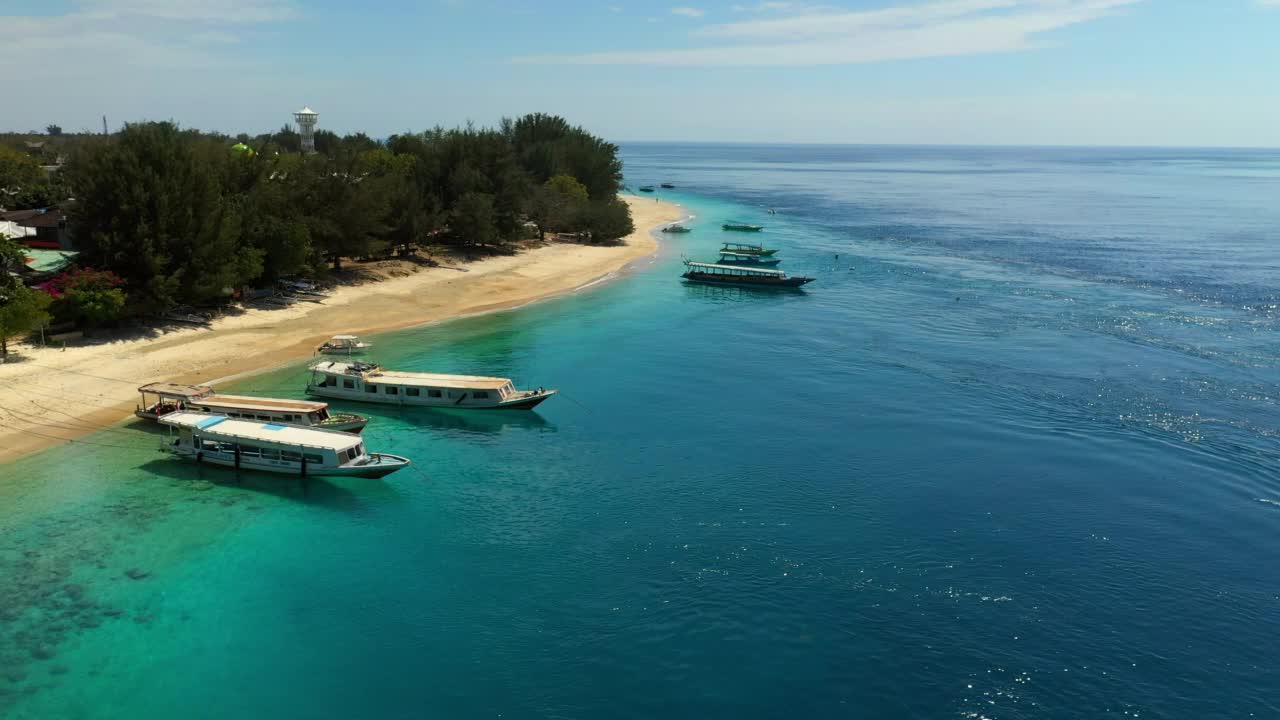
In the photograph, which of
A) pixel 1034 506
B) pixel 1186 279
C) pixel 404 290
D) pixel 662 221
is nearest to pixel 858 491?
pixel 1034 506

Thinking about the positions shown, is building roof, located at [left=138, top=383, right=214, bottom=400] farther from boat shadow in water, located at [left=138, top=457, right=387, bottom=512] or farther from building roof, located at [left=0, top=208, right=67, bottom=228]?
building roof, located at [left=0, top=208, right=67, bottom=228]

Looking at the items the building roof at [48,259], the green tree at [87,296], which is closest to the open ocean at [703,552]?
the green tree at [87,296]

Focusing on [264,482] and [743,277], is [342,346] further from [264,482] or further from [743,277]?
[743,277]

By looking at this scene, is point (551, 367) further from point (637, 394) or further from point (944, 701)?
point (944, 701)

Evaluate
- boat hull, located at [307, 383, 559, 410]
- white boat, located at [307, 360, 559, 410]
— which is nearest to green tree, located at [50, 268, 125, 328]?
white boat, located at [307, 360, 559, 410]

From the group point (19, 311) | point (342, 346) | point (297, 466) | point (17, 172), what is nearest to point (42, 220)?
point (19, 311)
